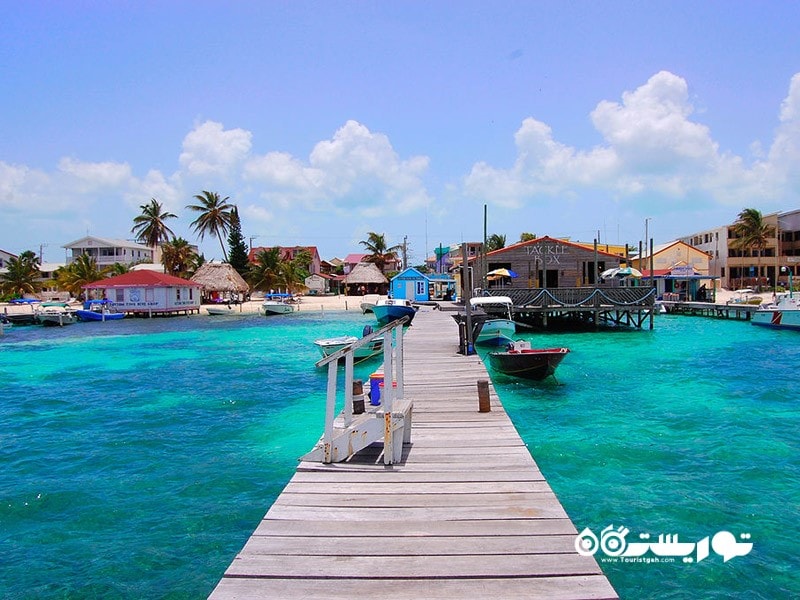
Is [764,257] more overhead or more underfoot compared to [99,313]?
more overhead

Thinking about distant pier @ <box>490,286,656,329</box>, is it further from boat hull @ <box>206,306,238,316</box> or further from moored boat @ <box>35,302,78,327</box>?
moored boat @ <box>35,302,78,327</box>

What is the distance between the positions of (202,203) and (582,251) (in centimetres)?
4724

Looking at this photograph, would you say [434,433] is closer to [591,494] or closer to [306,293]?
[591,494]

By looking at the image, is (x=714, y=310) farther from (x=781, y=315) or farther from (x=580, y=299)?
(x=580, y=299)

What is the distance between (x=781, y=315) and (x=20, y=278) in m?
80.7

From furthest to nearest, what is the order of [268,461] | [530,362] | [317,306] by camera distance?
[317,306], [530,362], [268,461]

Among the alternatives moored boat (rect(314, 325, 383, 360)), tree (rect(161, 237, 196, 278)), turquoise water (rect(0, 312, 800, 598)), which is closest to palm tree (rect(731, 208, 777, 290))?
turquoise water (rect(0, 312, 800, 598))

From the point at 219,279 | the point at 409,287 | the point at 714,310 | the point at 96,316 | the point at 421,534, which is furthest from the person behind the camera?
the point at 219,279

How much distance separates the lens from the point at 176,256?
6900 cm

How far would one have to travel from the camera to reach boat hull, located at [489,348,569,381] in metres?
17.7

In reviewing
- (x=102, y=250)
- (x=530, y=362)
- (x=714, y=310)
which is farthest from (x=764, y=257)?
(x=102, y=250)

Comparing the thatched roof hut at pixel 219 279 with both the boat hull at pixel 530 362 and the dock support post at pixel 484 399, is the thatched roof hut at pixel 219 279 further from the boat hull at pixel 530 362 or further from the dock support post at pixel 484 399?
the dock support post at pixel 484 399

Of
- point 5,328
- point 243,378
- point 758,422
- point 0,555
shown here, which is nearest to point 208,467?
point 0,555

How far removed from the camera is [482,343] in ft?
88.3
